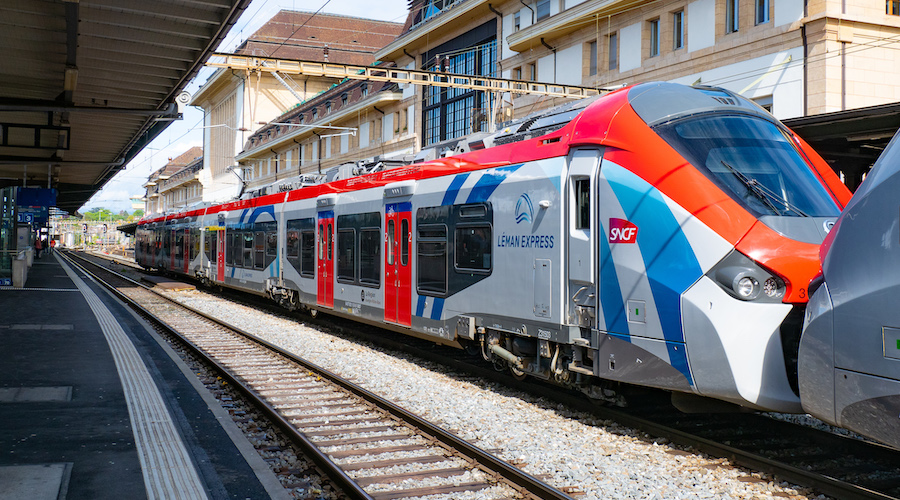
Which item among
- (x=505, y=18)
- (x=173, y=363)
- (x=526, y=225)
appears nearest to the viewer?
(x=526, y=225)

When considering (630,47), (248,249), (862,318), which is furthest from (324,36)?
(862,318)

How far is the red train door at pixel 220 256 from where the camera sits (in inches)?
943

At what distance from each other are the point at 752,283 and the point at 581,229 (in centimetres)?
202

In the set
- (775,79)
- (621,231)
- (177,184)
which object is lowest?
(621,231)

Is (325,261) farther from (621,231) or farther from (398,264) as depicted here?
(621,231)

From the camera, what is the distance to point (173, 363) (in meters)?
11.6

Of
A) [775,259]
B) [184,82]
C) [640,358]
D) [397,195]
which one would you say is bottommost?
[640,358]

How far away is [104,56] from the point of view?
12.6 m

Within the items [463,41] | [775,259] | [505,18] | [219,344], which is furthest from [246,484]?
[463,41]

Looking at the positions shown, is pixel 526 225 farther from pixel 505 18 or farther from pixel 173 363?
pixel 505 18

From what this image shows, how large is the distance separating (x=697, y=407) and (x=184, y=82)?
11167 mm

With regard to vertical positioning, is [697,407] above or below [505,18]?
below

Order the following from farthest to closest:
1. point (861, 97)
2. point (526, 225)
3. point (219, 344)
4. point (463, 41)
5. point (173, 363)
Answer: point (463, 41), point (861, 97), point (219, 344), point (173, 363), point (526, 225)

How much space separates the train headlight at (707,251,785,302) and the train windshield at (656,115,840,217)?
22.0 inches
